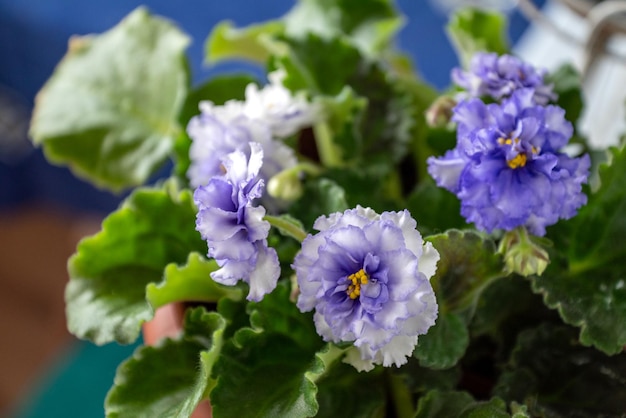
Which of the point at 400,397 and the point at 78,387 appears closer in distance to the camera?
the point at 400,397

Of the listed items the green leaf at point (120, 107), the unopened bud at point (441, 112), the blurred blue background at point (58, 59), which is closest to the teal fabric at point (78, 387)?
the blurred blue background at point (58, 59)

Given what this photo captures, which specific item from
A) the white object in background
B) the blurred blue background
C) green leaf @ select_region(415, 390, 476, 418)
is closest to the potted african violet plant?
green leaf @ select_region(415, 390, 476, 418)

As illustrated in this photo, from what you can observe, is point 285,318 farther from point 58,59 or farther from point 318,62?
point 58,59

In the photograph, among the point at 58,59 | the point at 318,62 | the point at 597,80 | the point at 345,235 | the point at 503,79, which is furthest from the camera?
the point at 58,59

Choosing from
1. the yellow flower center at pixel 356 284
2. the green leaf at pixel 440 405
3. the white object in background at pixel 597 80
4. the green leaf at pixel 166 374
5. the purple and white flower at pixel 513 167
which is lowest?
the white object in background at pixel 597 80

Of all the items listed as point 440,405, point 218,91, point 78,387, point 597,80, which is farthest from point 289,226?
point 78,387

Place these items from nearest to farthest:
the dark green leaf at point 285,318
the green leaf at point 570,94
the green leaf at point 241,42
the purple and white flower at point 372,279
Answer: the purple and white flower at point 372,279 → the dark green leaf at point 285,318 → the green leaf at point 570,94 → the green leaf at point 241,42

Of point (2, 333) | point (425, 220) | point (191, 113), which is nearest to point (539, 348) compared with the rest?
point (425, 220)

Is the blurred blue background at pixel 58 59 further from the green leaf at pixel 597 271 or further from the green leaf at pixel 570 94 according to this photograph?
the green leaf at pixel 597 271
